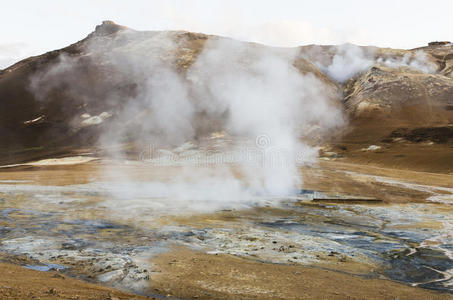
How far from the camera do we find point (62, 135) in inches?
2363

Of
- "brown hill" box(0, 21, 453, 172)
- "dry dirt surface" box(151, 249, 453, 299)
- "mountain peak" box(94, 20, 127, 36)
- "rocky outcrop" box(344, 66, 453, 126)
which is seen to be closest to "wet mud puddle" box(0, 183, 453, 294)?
"dry dirt surface" box(151, 249, 453, 299)

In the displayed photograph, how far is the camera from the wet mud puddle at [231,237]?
8.55 m

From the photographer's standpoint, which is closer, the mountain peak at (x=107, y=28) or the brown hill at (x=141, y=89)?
the brown hill at (x=141, y=89)

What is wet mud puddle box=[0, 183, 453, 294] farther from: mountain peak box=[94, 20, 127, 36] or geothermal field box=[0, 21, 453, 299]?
mountain peak box=[94, 20, 127, 36]

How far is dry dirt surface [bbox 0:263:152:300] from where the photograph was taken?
18.8 feet

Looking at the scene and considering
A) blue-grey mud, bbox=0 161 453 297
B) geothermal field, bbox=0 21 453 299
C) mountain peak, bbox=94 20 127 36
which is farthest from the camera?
mountain peak, bbox=94 20 127 36

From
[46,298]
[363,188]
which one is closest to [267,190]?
[363,188]

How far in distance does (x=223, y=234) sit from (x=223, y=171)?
814 inches

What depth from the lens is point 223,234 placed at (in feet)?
38.2

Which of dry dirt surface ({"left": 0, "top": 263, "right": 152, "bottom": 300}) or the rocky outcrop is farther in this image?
the rocky outcrop

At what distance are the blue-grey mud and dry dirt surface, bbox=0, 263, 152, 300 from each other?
53 centimetres

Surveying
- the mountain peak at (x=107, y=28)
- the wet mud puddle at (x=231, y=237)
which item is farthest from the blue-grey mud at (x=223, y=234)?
the mountain peak at (x=107, y=28)

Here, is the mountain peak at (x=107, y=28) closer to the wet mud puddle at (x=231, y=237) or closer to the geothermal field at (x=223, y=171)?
the geothermal field at (x=223, y=171)

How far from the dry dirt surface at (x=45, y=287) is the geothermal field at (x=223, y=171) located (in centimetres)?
5
